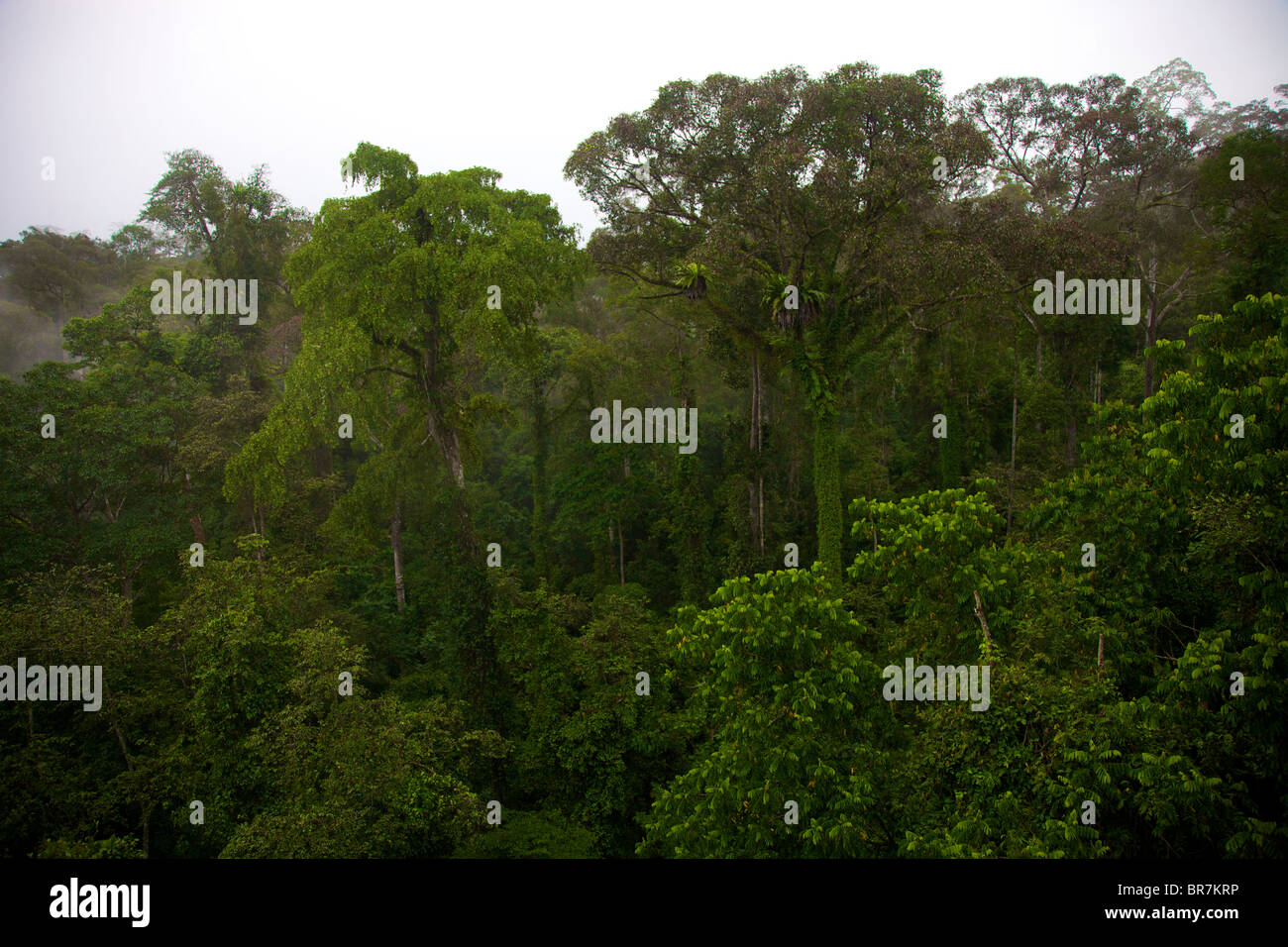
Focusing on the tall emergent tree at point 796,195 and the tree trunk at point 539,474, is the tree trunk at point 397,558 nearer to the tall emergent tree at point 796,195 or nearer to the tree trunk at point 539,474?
the tree trunk at point 539,474

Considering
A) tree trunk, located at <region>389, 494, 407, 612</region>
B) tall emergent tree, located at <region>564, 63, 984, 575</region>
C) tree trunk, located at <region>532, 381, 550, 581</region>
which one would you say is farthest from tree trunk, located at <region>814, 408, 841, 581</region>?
tree trunk, located at <region>389, 494, 407, 612</region>

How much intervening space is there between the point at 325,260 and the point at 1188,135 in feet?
91.6

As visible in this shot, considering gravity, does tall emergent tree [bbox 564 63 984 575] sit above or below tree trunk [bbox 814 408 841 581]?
above

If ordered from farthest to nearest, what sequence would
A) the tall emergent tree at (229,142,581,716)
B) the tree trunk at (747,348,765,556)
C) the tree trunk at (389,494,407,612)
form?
1. the tree trunk at (747,348,765,556)
2. the tree trunk at (389,494,407,612)
3. the tall emergent tree at (229,142,581,716)

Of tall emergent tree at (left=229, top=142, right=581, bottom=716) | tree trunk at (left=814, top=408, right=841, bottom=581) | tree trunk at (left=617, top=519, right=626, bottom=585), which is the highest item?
tall emergent tree at (left=229, top=142, right=581, bottom=716)

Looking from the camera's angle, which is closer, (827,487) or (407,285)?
(407,285)

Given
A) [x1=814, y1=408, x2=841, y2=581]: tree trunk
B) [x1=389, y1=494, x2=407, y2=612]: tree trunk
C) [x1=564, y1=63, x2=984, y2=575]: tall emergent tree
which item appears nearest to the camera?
[x1=564, y1=63, x2=984, y2=575]: tall emergent tree

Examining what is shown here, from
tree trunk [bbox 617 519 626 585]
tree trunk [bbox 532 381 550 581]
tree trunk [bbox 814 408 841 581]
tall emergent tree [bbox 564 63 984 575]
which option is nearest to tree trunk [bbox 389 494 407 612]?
tree trunk [bbox 532 381 550 581]

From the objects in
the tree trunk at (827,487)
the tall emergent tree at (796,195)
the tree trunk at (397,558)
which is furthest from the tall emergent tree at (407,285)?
the tree trunk at (827,487)

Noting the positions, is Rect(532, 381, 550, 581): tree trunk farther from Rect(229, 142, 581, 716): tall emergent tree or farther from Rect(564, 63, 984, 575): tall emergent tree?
Rect(229, 142, 581, 716): tall emergent tree

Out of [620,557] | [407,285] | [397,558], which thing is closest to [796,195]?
[407,285]

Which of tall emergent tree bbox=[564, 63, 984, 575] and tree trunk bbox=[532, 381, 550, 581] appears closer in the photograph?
tall emergent tree bbox=[564, 63, 984, 575]

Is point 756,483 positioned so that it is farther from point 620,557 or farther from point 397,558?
point 397,558
